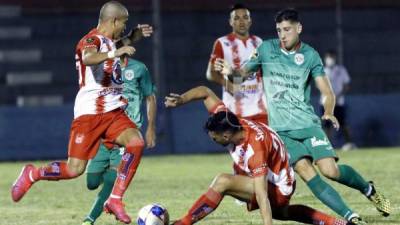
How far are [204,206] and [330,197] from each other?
54.3 inches

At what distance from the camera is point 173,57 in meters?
26.4

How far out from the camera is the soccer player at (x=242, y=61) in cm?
1459

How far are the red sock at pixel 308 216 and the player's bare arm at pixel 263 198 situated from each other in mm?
831

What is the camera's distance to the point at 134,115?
41.5ft

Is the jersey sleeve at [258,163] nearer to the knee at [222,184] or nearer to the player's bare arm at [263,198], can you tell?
the player's bare arm at [263,198]

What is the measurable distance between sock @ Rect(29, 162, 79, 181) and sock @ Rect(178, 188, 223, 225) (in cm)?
142

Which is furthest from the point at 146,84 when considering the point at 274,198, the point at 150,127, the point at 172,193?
the point at 172,193

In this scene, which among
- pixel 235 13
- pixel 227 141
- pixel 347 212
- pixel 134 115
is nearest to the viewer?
pixel 227 141

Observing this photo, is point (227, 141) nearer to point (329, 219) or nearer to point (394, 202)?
point (329, 219)

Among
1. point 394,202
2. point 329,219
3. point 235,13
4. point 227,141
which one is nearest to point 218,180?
point 227,141

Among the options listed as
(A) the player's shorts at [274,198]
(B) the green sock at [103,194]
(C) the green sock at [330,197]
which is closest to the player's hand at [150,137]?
(B) the green sock at [103,194]

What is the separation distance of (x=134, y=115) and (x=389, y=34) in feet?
50.3

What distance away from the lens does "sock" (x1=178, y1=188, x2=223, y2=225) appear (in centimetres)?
1016

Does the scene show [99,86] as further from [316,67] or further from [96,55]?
[316,67]
